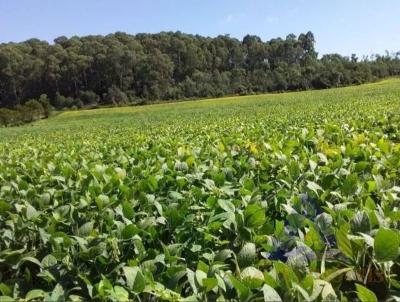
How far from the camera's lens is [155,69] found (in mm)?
114750

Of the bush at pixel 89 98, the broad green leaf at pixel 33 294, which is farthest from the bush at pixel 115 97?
the broad green leaf at pixel 33 294

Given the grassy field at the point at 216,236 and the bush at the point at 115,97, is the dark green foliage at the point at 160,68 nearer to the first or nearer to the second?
the bush at the point at 115,97

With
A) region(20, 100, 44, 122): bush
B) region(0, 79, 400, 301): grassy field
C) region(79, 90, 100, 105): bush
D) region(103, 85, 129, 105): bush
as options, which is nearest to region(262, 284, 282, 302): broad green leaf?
region(0, 79, 400, 301): grassy field

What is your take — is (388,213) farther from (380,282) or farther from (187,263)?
(187,263)

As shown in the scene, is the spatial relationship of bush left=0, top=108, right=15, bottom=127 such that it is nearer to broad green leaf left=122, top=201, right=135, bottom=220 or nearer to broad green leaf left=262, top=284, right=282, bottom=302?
broad green leaf left=122, top=201, right=135, bottom=220

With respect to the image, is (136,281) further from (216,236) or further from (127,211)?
(127,211)

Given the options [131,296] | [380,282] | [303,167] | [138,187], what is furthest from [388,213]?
[138,187]

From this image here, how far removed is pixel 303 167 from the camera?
12.2 ft

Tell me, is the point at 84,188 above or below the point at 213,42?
below

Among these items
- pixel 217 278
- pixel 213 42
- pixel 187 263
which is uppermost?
pixel 213 42

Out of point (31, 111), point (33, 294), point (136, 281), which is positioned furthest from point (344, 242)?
point (31, 111)

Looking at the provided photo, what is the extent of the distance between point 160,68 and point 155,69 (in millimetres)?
1551

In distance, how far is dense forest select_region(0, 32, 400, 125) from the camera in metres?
98.4

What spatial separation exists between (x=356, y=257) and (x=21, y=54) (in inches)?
5224
